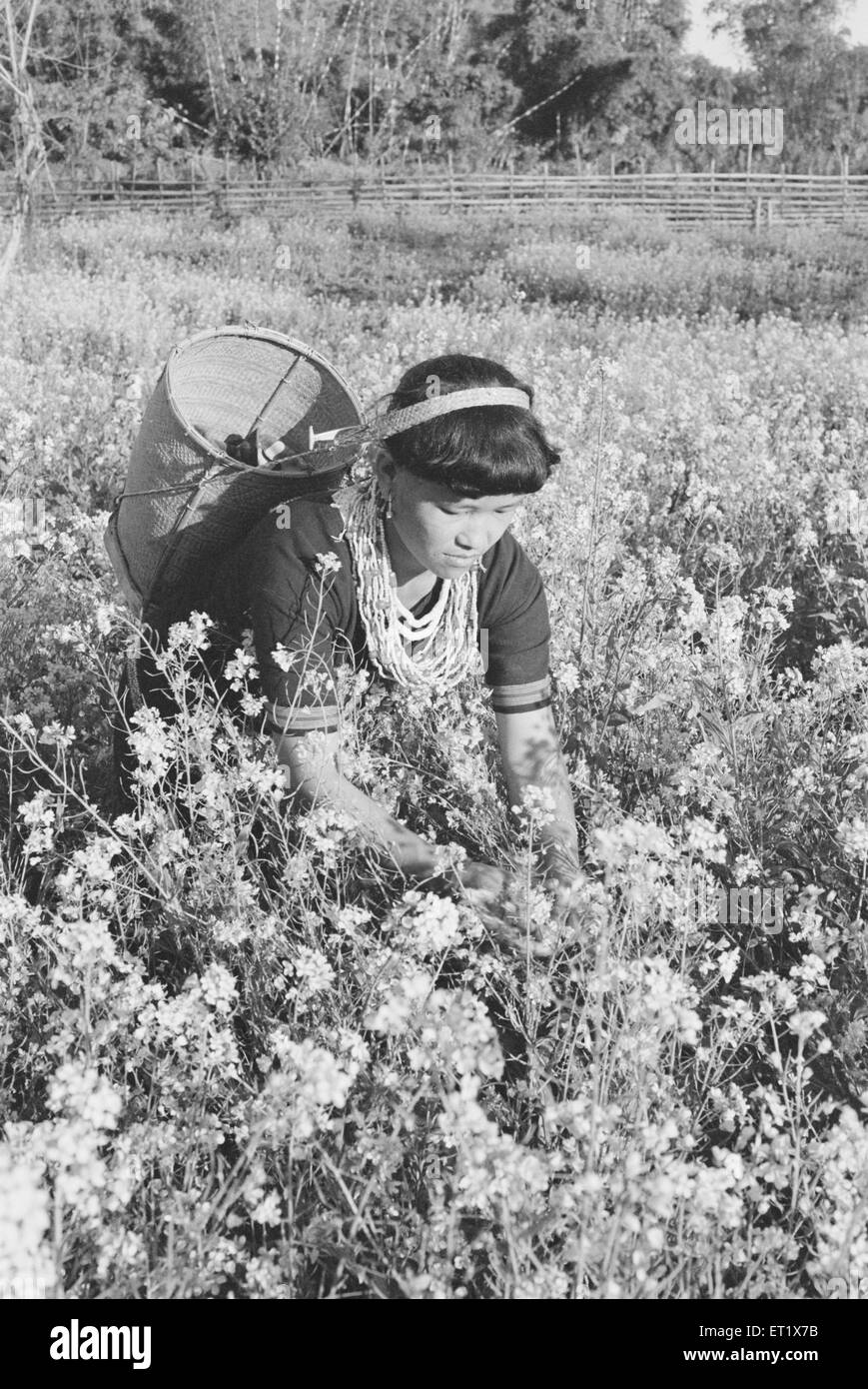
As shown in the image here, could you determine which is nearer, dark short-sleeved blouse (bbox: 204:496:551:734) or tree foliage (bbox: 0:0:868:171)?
dark short-sleeved blouse (bbox: 204:496:551:734)

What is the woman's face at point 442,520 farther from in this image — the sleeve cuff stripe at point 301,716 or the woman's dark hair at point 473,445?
the sleeve cuff stripe at point 301,716

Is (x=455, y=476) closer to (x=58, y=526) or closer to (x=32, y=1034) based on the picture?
(x=32, y=1034)

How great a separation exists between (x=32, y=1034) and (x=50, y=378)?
20.3ft

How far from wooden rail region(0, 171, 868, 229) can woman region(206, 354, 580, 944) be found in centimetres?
2712

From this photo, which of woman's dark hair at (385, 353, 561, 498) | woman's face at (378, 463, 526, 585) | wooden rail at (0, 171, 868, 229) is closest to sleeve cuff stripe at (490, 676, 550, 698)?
woman's face at (378, 463, 526, 585)

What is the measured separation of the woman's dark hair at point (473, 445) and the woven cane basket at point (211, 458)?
12.6 inches

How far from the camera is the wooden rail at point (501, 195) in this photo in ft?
94.8

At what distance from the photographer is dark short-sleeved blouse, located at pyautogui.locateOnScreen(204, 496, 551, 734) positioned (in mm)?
2705

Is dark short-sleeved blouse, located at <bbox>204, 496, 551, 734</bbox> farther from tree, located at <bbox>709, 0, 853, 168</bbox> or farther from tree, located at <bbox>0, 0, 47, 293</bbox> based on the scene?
tree, located at <bbox>709, 0, 853, 168</bbox>

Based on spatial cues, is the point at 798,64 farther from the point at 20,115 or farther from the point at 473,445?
the point at 473,445

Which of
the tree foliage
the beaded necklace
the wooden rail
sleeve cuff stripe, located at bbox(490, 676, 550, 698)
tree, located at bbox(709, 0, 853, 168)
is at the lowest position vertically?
sleeve cuff stripe, located at bbox(490, 676, 550, 698)

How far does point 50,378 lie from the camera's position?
25.1 feet

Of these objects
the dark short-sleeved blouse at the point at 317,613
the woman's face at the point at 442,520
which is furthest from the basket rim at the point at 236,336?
the woman's face at the point at 442,520
